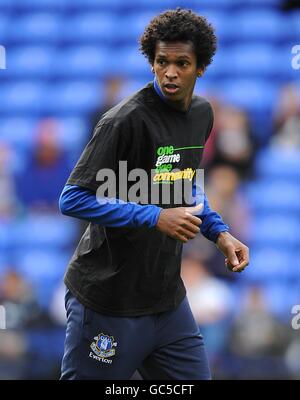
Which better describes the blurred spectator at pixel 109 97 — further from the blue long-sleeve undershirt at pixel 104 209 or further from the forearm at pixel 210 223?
the blue long-sleeve undershirt at pixel 104 209

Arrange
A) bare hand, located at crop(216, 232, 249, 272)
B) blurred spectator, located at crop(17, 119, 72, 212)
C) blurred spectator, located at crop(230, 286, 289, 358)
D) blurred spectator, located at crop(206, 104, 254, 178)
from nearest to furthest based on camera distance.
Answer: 1. bare hand, located at crop(216, 232, 249, 272)
2. blurred spectator, located at crop(230, 286, 289, 358)
3. blurred spectator, located at crop(206, 104, 254, 178)
4. blurred spectator, located at crop(17, 119, 72, 212)

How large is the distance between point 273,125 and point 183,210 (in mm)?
4518

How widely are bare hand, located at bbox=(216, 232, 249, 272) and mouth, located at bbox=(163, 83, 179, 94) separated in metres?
0.65

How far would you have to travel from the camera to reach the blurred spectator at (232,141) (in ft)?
23.2

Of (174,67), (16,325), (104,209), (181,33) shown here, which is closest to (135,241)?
(104,209)

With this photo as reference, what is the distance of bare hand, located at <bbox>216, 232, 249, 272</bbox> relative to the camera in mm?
3644

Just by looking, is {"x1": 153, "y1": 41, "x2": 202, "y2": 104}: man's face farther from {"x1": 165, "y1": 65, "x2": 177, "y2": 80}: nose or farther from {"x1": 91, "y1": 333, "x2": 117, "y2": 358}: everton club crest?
{"x1": 91, "y1": 333, "x2": 117, "y2": 358}: everton club crest

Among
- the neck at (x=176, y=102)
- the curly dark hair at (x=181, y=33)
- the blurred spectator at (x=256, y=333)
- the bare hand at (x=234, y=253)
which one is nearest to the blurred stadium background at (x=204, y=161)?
the blurred spectator at (x=256, y=333)

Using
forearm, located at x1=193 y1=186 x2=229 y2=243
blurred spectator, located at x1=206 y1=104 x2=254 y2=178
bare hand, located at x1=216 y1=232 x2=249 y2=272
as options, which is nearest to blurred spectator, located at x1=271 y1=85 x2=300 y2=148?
blurred spectator, located at x1=206 y1=104 x2=254 y2=178

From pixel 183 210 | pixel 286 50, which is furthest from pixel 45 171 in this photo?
pixel 183 210

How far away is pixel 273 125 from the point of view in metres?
7.74

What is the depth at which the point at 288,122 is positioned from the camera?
757 centimetres

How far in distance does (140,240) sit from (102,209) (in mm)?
238
